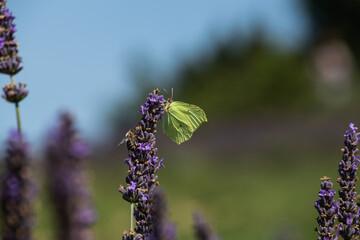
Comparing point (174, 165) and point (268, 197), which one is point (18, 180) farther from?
point (174, 165)

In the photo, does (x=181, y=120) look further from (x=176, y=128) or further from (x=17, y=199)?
(x=17, y=199)

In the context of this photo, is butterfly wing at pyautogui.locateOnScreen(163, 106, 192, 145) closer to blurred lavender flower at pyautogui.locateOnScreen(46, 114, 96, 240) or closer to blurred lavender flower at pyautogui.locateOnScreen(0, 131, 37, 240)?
blurred lavender flower at pyautogui.locateOnScreen(46, 114, 96, 240)

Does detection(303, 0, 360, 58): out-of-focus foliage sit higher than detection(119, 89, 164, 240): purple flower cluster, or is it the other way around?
detection(303, 0, 360, 58): out-of-focus foliage

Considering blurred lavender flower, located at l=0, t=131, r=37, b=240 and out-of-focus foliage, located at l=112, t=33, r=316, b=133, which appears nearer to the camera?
blurred lavender flower, located at l=0, t=131, r=37, b=240

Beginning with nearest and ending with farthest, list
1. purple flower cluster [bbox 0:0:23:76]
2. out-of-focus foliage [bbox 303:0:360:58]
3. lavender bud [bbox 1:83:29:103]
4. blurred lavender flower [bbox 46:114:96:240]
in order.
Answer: blurred lavender flower [bbox 46:114:96:240], purple flower cluster [bbox 0:0:23:76], lavender bud [bbox 1:83:29:103], out-of-focus foliage [bbox 303:0:360:58]

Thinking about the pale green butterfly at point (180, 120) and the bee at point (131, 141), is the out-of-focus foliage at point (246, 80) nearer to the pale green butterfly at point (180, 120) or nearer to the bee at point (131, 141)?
the pale green butterfly at point (180, 120)

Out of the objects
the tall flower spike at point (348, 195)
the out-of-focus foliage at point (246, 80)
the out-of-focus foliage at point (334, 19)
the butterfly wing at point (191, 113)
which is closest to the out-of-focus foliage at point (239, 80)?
the out-of-focus foliage at point (246, 80)

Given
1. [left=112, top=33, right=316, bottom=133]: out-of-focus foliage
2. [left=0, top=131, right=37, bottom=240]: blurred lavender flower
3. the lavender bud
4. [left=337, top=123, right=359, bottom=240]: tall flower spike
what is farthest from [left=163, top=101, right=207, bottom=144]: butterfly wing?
[left=112, top=33, right=316, bottom=133]: out-of-focus foliage
